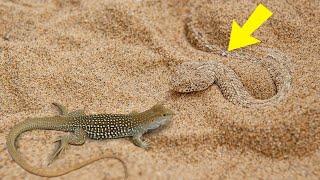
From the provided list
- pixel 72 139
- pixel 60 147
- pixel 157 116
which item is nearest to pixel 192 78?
pixel 157 116

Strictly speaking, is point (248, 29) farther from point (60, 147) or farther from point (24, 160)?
point (24, 160)

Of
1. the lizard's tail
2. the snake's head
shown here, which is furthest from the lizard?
the snake's head

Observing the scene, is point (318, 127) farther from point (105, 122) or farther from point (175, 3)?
point (175, 3)

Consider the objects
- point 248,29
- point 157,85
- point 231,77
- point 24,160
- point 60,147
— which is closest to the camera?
point 24,160

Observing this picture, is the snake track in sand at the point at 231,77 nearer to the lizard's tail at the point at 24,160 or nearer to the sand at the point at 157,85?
the sand at the point at 157,85

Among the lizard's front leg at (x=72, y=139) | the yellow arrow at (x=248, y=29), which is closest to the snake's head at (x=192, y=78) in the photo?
the yellow arrow at (x=248, y=29)

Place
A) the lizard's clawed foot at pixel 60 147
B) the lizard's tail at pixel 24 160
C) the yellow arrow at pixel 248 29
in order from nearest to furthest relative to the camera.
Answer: the lizard's tail at pixel 24 160
the lizard's clawed foot at pixel 60 147
the yellow arrow at pixel 248 29
